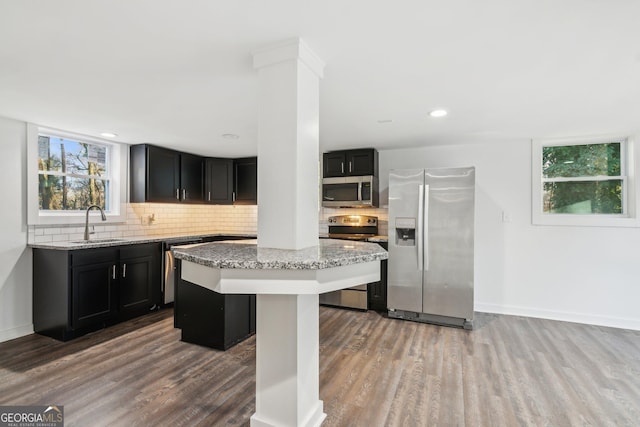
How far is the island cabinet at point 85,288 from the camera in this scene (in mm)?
3014

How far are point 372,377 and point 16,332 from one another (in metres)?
3.45

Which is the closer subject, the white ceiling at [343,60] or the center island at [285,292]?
the center island at [285,292]

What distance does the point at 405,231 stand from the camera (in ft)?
12.6

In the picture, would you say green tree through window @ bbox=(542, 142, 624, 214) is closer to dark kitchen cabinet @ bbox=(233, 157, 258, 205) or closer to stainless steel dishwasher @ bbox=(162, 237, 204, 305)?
dark kitchen cabinet @ bbox=(233, 157, 258, 205)

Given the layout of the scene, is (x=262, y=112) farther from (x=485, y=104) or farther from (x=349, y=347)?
(x=349, y=347)

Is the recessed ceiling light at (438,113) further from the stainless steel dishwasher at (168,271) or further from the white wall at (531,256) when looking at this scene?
the stainless steel dishwasher at (168,271)

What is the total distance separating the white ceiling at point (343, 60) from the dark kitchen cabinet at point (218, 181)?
1827mm

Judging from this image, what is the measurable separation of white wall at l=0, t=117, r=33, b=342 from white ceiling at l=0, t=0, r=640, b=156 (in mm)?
291

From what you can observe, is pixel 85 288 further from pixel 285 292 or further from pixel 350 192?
pixel 350 192

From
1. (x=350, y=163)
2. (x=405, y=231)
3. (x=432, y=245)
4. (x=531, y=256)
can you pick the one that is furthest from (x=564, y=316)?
(x=350, y=163)

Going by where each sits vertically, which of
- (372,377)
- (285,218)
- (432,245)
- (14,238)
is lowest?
(372,377)

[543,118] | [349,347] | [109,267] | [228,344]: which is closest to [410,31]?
[543,118]

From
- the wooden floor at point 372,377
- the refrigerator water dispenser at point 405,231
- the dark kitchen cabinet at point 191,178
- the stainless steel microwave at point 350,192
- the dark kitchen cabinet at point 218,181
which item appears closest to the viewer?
the wooden floor at point 372,377

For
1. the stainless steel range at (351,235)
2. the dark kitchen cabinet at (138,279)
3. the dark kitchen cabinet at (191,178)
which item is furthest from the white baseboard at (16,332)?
the stainless steel range at (351,235)
